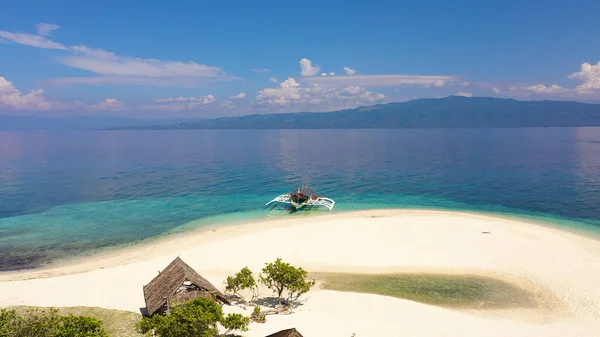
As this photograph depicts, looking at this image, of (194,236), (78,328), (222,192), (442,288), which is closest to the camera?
(78,328)

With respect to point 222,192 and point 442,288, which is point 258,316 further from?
point 222,192

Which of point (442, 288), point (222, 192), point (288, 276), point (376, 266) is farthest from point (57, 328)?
point (222, 192)

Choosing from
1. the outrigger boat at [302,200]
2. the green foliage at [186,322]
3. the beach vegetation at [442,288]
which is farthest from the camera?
the outrigger boat at [302,200]

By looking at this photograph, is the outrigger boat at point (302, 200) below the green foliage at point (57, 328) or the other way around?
below

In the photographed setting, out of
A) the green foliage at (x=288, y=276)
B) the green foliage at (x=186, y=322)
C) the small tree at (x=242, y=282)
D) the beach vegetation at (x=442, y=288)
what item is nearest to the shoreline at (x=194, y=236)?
the small tree at (x=242, y=282)

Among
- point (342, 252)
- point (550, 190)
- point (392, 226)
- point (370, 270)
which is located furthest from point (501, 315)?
point (550, 190)

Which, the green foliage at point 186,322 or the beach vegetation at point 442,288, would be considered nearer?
the green foliage at point 186,322

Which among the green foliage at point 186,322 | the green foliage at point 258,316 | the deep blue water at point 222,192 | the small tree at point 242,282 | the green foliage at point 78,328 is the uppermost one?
the green foliage at point 78,328

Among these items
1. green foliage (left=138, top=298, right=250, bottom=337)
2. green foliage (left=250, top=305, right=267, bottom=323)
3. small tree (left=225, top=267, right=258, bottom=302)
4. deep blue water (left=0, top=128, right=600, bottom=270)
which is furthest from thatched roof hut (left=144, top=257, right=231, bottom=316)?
deep blue water (left=0, top=128, right=600, bottom=270)

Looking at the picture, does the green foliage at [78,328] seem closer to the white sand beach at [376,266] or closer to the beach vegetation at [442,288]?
the white sand beach at [376,266]
